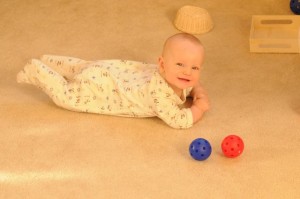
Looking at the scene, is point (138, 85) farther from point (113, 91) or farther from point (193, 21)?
point (193, 21)

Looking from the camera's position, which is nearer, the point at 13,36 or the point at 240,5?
the point at 13,36

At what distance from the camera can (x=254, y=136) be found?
1.57 m

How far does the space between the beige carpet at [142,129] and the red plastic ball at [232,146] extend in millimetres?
26

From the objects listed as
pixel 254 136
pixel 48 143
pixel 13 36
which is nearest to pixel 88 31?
pixel 13 36

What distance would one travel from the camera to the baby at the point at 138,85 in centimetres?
154

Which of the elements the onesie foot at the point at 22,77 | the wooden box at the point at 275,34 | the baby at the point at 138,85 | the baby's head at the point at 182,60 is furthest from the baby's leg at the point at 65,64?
the wooden box at the point at 275,34

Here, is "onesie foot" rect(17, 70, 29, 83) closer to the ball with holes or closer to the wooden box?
the ball with holes

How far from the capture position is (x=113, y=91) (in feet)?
5.37

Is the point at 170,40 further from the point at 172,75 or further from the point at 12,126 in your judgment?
the point at 12,126

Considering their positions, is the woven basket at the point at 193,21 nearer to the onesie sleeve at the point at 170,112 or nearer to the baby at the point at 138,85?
the baby at the point at 138,85

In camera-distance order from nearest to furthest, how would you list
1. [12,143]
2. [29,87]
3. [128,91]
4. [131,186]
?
1. [131,186]
2. [12,143]
3. [128,91]
4. [29,87]

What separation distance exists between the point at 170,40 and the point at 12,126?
53 centimetres

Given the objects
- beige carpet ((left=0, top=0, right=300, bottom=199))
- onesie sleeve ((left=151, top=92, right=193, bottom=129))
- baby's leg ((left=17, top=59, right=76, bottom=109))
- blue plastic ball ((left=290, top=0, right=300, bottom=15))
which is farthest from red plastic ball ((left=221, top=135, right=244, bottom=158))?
blue plastic ball ((left=290, top=0, right=300, bottom=15))

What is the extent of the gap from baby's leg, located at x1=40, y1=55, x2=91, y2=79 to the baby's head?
32 cm
